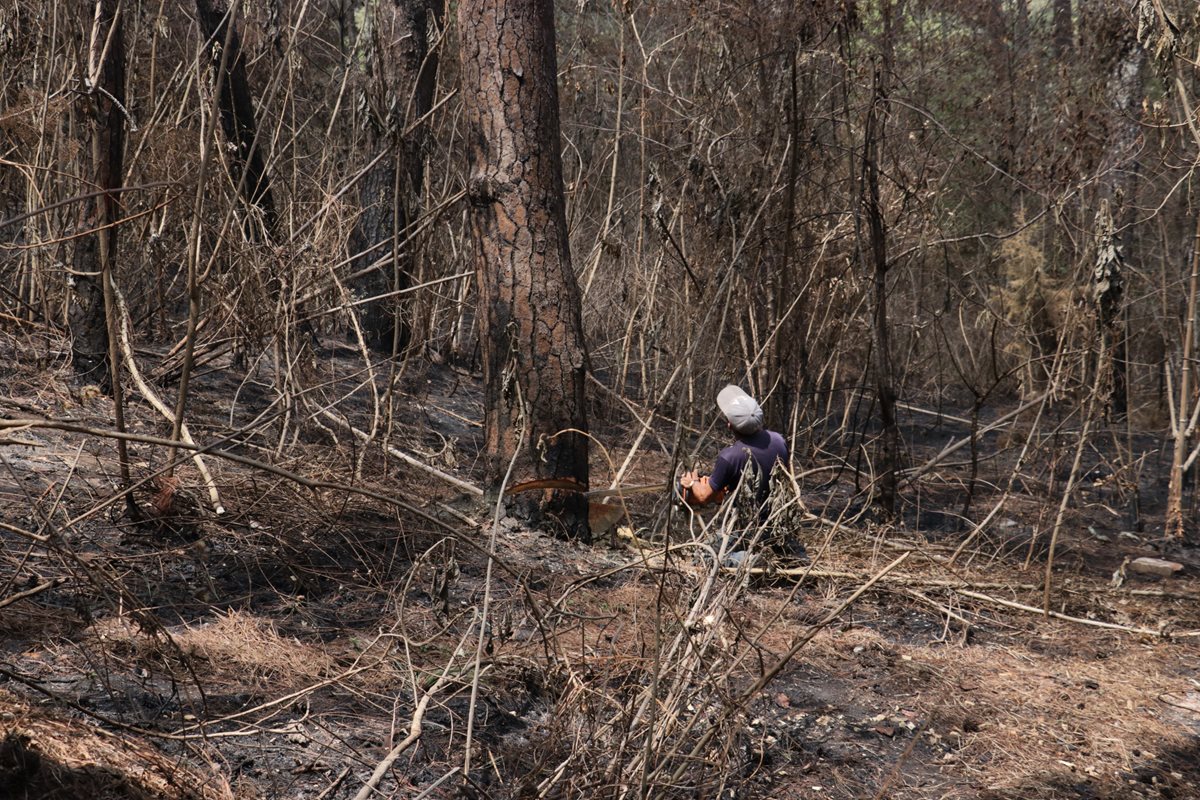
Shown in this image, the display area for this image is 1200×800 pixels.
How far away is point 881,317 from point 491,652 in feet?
12.2

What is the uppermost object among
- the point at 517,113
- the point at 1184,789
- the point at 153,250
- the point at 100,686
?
the point at 517,113

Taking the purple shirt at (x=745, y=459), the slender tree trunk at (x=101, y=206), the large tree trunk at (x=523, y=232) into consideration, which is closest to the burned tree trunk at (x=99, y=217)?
the slender tree trunk at (x=101, y=206)

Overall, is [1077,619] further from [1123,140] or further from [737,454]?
[1123,140]

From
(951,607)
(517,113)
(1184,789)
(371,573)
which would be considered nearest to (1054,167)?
(951,607)

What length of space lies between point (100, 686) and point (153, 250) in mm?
3242

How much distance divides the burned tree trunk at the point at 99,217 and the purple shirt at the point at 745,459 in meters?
2.92

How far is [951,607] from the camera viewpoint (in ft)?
18.1

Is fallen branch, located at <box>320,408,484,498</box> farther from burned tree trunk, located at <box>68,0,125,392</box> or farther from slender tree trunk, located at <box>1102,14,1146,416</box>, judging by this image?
slender tree trunk, located at <box>1102,14,1146,416</box>

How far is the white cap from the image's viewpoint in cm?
556

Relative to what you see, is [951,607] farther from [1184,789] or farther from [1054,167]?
[1054,167]

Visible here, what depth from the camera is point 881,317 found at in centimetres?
662

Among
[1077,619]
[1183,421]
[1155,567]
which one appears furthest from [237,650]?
[1183,421]

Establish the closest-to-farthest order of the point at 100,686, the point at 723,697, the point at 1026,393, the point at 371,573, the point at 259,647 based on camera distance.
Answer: the point at 723,697 → the point at 100,686 → the point at 259,647 → the point at 371,573 → the point at 1026,393

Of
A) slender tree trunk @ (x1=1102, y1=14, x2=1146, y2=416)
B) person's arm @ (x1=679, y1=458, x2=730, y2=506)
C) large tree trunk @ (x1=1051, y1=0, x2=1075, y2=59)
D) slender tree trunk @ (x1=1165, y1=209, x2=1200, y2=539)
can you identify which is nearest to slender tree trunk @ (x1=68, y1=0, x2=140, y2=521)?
person's arm @ (x1=679, y1=458, x2=730, y2=506)
